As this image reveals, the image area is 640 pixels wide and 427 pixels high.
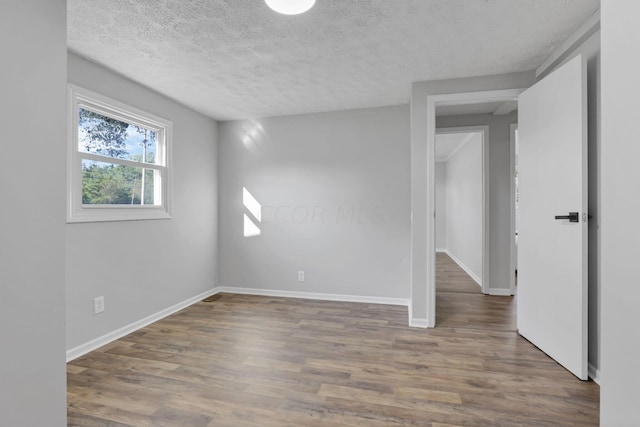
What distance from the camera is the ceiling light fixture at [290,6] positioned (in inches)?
72.2

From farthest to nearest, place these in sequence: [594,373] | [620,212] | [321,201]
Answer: [321,201], [594,373], [620,212]

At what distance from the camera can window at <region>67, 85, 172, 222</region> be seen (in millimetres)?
2551

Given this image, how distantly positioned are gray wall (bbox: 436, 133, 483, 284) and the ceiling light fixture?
390cm

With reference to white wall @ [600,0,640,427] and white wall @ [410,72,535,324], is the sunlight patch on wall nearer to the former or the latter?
white wall @ [410,72,535,324]

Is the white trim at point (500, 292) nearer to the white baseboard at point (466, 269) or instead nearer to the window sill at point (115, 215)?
the white baseboard at point (466, 269)

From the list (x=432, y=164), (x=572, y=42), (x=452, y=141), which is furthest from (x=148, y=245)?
(x=452, y=141)

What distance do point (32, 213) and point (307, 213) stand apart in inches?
117

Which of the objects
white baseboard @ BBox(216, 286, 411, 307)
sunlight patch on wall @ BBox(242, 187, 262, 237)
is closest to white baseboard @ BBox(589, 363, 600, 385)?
white baseboard @ BBox(216, 286, 411, 307)

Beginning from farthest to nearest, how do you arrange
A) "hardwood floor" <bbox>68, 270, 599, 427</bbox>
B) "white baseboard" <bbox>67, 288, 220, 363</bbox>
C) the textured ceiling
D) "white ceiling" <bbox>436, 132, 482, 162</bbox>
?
1. "white ceiling" <bbox>436, 132, 482, 162</bbox>
2. "white baseboard" <bbox>67, 288, 220, 363</bbox>
3. the textured ceiling
4. "hardwood floor" <bbox>68, 270, 599, 427</bbox>

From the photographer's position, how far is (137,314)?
3.09 m

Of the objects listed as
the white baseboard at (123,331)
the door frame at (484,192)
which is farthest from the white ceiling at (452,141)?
the white baseboard at (123,331)

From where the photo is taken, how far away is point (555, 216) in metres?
2.31

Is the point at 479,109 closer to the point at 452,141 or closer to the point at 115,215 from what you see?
the point at 452,141

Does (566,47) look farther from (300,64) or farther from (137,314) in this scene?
(137,314)
